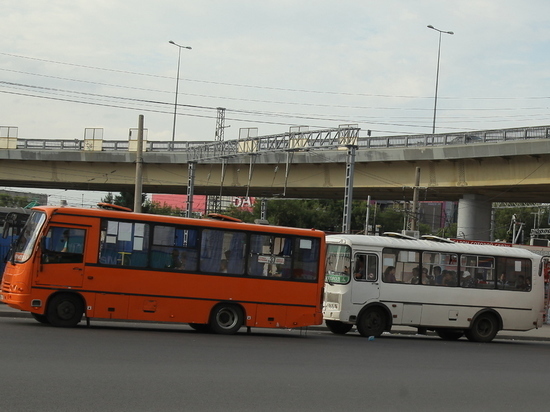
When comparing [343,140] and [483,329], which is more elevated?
[343,140]

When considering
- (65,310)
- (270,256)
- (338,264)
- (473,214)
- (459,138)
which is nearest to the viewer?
(65,310)

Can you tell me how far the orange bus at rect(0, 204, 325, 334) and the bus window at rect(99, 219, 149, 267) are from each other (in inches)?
0.9

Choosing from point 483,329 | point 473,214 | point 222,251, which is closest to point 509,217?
point 473,214

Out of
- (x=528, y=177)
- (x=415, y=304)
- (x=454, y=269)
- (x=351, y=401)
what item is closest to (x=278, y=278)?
(x=415, y=304)

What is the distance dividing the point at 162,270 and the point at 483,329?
416 inches

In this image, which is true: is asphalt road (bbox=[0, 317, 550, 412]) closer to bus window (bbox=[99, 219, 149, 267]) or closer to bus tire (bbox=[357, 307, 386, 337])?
bus window (bbox=[99, 219, 149, 267])

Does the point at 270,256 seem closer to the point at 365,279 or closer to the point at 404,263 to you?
the point at 365,279

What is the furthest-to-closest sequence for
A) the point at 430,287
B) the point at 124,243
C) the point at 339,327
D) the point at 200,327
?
the point at 339,327
the point at 430,287
the point at 200,327
the point at 124,243

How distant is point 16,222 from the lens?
25.7 meters

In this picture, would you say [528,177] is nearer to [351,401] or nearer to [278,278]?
[278,278]

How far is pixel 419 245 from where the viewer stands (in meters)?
22.9

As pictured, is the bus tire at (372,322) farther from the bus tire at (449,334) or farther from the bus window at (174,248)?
the bus window at (174,248)

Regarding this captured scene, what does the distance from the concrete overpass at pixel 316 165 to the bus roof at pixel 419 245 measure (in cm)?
836

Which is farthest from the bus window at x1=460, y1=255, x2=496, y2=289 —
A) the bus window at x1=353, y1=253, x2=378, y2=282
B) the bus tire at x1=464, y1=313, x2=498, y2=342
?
the bus window at x1=353, y1=253, x2=378, y2=282
